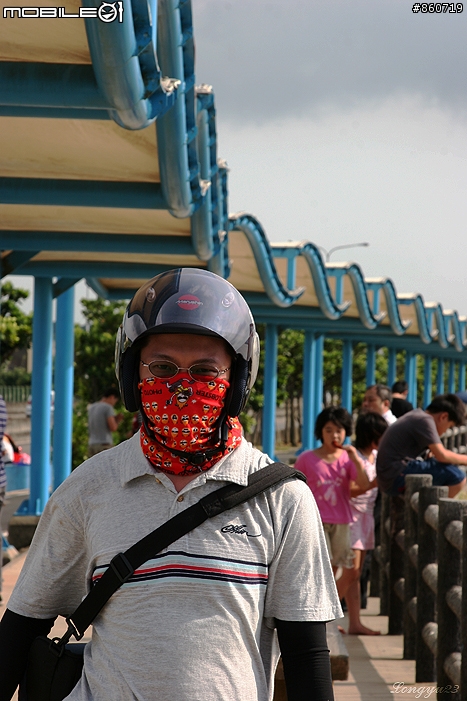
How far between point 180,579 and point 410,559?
17.1ft

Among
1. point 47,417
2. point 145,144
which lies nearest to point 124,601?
point 145,144

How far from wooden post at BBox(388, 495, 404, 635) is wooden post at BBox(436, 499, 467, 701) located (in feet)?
7.69

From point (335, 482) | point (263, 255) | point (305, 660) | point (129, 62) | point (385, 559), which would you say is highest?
point (263, 255)

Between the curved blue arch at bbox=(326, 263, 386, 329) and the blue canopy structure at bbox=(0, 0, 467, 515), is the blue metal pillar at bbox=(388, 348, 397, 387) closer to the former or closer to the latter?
the curved blue arch at bbox=(326, 263, 386, 329)

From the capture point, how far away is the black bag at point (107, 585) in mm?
2244

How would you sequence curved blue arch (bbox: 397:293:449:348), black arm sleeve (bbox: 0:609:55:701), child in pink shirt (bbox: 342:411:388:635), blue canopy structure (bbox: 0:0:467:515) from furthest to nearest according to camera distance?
curved blue arch (bbox: 397:293:449:348), child in pink shirt (bbox: 342:411:388:635), blue canopy structure (bbox: 0:0:467:515), black arm sleeve (bbox: 0:609:55:701)

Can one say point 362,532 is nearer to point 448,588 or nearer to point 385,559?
point 385,559

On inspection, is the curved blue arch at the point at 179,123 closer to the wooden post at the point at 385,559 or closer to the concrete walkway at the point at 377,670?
the concrete walkway at the point at 377,670

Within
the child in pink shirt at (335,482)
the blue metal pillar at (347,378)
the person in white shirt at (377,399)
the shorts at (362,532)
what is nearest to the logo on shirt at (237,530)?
the child in pink shirt at (335,482)

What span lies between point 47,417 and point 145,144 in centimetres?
561

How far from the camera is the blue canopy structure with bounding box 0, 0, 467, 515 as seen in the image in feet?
16.4

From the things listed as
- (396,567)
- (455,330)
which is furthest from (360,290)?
(455,330)

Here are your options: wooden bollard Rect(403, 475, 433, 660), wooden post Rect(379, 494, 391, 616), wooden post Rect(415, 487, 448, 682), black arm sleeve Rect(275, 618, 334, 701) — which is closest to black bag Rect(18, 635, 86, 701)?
black arm sleeve Rect(275, 618, 334, 701)

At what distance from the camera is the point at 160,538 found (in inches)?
88.2
